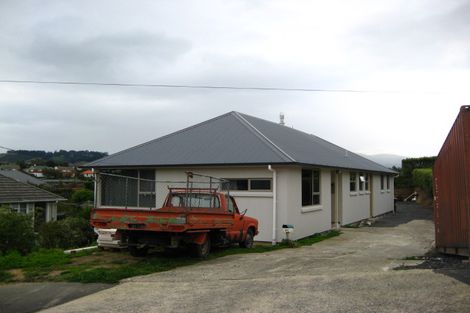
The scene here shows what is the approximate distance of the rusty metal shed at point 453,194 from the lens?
10.2 meters

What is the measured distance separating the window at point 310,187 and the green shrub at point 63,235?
Answer: 29.8 feet

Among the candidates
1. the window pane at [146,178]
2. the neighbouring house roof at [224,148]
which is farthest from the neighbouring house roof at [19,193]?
the window pane at [146,178]

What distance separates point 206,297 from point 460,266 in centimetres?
534

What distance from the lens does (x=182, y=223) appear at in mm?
11344

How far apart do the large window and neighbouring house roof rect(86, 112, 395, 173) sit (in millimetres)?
522

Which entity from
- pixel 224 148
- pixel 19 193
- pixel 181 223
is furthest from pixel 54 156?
pixel 181 223

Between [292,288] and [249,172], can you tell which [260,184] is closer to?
[249,172]

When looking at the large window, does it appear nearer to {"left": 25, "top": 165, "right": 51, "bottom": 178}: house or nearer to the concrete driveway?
the concrete driveway

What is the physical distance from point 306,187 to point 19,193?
20.7m

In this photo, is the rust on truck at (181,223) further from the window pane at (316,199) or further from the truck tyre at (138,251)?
the window pane at (316,199)

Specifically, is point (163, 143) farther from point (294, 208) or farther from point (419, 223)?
point (419, 223)

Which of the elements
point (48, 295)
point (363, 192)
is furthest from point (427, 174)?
point (48, 295)

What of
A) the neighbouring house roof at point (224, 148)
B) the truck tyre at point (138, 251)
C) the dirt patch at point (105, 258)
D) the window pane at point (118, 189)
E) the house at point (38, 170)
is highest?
the house at point (38, 170)

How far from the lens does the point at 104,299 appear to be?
8484 millimetres
